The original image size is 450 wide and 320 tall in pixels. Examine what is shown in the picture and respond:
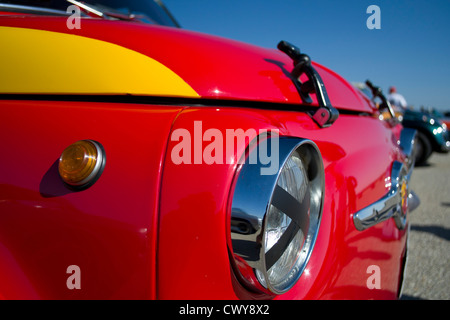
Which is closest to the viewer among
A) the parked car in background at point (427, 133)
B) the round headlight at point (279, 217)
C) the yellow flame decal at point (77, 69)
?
the round headlight at point (279, 217)

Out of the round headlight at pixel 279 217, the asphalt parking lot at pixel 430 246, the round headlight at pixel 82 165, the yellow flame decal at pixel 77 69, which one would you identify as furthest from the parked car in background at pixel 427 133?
the round headlight at pixel 82 165

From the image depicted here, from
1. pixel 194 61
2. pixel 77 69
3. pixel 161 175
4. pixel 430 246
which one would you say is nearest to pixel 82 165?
pixel 161 175

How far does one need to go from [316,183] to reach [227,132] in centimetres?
34

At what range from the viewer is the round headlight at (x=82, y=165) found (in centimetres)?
72

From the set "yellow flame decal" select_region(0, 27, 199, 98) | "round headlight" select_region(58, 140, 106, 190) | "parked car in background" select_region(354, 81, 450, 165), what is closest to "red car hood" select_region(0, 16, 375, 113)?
"yellow flame decal" select_region(0, 27, 199, 98)

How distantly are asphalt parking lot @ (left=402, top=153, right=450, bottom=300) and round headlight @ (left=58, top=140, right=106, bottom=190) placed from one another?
213 centimetres

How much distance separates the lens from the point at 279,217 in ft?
2.71

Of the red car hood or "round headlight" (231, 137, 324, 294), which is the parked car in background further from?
"round headlight" (231, 137, 324, 294)

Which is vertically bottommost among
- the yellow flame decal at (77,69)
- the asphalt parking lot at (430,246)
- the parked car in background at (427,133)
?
the asphalt parking lot at (430,246)

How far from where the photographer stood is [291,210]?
2.66 feet

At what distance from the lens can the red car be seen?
2.27 ft

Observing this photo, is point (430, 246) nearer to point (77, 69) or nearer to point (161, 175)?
point (161, 175)

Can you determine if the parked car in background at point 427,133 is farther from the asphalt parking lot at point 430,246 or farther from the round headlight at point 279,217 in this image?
the round headlight at point 279,217
